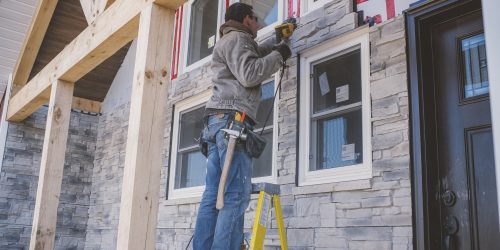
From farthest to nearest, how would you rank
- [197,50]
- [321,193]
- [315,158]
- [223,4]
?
[197,50], [223,4], [315,158], [321,193]

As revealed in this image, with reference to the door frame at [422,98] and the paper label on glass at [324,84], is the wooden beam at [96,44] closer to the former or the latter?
the paper label on glass at [324,84]

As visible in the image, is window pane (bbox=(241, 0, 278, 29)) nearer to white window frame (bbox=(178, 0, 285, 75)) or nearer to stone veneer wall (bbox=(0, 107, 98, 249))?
white window frame (bbox=(178, 0, 285, 75))

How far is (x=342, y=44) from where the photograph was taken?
3.72 metres

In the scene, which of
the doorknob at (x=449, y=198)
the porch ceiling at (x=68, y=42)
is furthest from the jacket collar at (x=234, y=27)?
the porch ceiling at (x=68, y=42)

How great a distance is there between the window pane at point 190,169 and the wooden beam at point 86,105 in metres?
2.65

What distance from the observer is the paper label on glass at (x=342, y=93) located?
3646 mm

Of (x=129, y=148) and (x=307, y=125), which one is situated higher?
(x=307, y=125)

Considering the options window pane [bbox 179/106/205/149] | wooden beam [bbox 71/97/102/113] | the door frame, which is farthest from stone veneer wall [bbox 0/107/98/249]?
the door frame

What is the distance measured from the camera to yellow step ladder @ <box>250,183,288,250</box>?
2861mm

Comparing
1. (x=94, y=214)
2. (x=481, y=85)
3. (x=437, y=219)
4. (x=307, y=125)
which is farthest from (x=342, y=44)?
(x=94, y=214)

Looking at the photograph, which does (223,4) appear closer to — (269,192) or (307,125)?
(307,125)

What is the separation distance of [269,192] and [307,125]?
911 mm

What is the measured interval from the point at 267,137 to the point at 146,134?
5.09 feet

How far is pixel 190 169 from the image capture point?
5.42 meters
